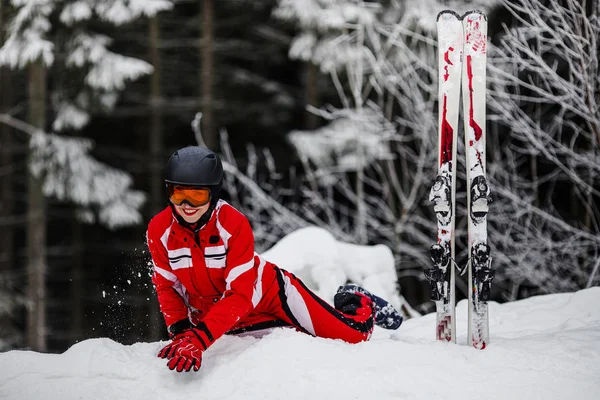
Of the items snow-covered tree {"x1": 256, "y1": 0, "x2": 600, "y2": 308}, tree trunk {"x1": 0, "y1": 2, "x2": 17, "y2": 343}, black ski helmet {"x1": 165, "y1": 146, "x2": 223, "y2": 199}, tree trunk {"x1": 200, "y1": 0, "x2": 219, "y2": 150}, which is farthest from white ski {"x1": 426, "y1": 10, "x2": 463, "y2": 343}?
tree trunk {"x1": 0, "y1": 2, "x2": 17, "y2": 343}

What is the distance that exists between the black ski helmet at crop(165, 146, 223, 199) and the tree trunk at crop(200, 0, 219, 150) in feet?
26.2

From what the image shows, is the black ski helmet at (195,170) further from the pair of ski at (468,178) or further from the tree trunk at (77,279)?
the tree trunk at (77,279)

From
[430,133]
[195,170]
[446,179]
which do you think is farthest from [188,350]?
[430,133]

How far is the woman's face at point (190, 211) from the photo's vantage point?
2764 mm

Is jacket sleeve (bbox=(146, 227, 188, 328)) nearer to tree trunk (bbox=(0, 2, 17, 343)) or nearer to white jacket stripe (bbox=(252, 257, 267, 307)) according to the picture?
white jacket stripe (bbox=(252, 257, 267, 307))

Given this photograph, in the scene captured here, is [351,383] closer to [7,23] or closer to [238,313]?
[238,313]

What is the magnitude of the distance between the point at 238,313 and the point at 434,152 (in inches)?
230

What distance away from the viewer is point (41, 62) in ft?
29.8

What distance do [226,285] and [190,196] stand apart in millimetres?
470

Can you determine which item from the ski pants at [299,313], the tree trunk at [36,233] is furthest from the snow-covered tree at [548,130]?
the tree trunk at [36,233]

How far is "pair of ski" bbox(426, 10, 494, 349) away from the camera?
314 cm

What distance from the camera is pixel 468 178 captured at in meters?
3.29

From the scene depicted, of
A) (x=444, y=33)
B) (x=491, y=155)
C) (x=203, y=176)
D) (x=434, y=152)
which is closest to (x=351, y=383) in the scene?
(x=203, y=176)

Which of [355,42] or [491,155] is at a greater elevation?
[355,42]
